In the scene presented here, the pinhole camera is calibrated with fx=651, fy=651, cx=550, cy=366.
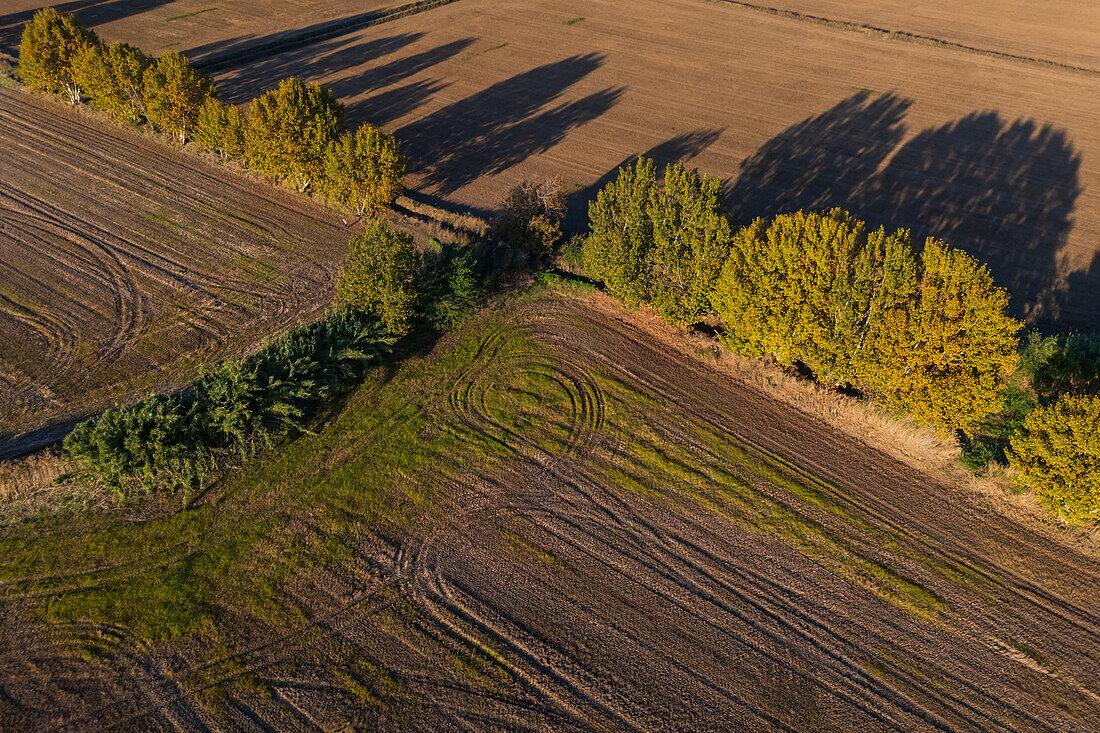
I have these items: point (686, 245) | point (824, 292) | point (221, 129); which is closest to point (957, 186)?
point (824, 292)

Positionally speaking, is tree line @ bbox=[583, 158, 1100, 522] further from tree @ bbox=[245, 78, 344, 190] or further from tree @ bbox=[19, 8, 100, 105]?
tree @ bbox=[19, 8, 100, 105]

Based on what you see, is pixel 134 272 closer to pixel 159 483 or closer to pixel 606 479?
pixel 159 483

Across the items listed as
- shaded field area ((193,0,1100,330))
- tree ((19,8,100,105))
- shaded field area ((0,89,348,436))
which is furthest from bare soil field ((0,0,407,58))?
shaded field area ((0,89,348,436))

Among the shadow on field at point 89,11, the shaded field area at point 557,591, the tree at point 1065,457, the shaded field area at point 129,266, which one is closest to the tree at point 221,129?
the shaded field area at point 129,266

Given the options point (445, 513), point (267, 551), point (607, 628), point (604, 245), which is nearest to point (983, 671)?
point (607, 628)

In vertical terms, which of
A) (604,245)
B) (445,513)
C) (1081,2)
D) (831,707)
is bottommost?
(831,707)

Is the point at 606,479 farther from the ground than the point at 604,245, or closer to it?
closer to it

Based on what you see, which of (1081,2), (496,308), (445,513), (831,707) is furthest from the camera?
(1081,2)

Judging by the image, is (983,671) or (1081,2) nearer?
(983,671)
